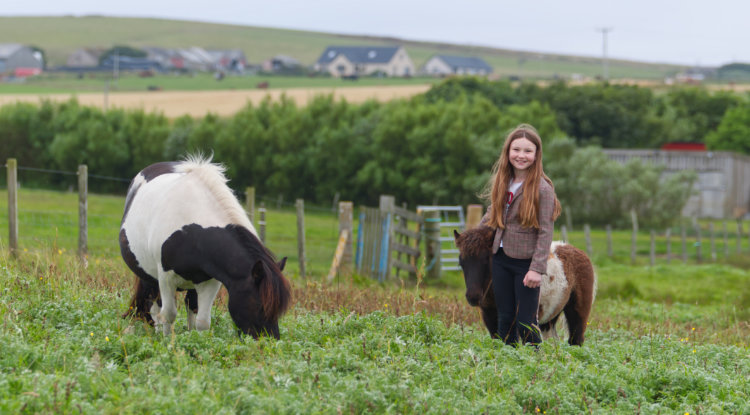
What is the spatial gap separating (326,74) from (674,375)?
105 m

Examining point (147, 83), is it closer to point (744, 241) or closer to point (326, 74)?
point (326, 74)

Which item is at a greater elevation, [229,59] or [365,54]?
[365,54]

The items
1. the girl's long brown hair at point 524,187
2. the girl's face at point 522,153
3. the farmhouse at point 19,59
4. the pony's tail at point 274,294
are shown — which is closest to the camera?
the pony's tail at point 274,294

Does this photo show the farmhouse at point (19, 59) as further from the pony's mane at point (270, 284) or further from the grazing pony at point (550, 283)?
the grazing pony at point (550, 283)

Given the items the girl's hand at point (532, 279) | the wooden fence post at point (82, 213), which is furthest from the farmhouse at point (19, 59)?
the girl's hand at point (532, 279)

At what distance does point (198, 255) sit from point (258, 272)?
508mm

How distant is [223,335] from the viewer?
6137 millimetres

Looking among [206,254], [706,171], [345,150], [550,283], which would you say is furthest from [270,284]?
[706,171]

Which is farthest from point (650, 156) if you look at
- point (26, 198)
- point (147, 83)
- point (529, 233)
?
point (147, 83)

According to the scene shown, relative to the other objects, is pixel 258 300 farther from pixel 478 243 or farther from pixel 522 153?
pixel 522 153

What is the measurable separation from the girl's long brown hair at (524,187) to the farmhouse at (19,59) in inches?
3994

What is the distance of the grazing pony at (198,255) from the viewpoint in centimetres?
602

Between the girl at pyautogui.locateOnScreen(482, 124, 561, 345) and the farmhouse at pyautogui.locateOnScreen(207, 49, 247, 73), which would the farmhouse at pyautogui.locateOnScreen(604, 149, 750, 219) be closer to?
the girl at pyautogui.locateOnScreen(482, 124, 561, 345)

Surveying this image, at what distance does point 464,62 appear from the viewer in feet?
440
